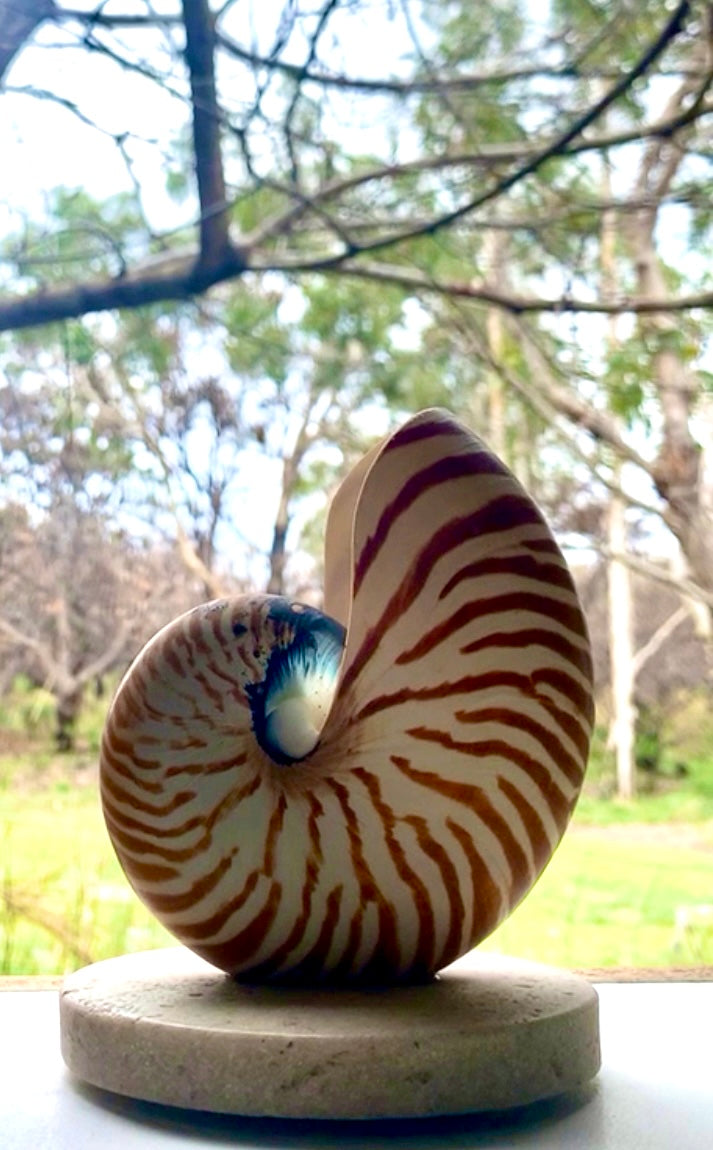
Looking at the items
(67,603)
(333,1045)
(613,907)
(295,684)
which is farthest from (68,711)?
(333,1045)

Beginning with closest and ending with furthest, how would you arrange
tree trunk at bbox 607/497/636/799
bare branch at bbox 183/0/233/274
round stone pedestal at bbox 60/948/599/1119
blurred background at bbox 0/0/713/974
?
1. round stone pedestal at bbox 60/948/599/1119
2. bare branch at bbox 183/0/233/274
3. blurred background at bbox 0/0/713/974
4. tree trunk at bbox 607/497/636/799

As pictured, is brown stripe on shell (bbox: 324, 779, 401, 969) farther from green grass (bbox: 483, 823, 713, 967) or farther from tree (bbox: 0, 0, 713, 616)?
tree (bbox: 0, 0, 713, 616)

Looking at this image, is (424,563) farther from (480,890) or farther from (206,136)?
(206,136)

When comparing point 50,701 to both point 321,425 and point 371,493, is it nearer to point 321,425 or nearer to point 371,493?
point 321,425

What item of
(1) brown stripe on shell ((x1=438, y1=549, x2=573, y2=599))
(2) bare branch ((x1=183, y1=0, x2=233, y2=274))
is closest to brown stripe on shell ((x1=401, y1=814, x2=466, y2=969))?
(1) brown stripe on shell ((x1=438, y1=549, x2=573, y2=599))

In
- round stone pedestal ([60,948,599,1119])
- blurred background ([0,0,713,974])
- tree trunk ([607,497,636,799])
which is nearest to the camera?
round stone pedestal ([60,948,599,1119])

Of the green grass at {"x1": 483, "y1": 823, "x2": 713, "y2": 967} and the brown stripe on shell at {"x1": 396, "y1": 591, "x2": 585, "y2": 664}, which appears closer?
the brown stripe on shell at {"x1": 396, "y1": 591, "x2": 585, "y2": 664}

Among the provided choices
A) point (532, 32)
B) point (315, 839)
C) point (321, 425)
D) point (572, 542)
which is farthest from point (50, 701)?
point (532, 32)
